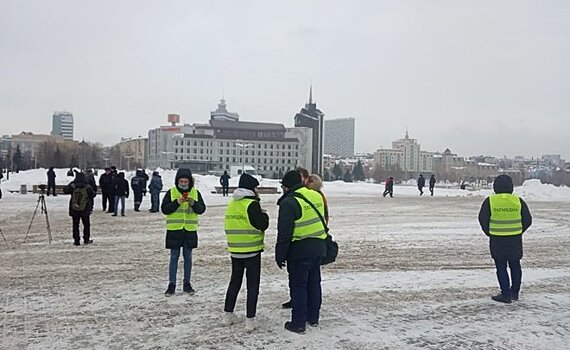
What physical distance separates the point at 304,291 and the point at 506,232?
3.52 meters

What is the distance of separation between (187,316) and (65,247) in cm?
698

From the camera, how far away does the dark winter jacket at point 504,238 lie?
323 inches

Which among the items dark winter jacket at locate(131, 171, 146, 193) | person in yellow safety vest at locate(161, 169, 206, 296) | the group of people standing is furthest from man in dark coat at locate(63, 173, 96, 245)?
dark winter jacket at locate(131, 171, 146, 193)

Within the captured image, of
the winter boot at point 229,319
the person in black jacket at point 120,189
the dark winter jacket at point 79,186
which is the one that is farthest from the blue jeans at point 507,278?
the person in black jacket at point 120,189

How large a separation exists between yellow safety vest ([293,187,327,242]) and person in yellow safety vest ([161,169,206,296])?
2258mm

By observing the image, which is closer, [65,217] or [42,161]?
[65,217]

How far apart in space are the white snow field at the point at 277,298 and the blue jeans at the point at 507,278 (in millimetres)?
216

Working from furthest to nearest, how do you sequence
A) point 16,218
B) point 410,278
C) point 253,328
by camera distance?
1. point 16,218
2. point 410,278
3. point 253,328

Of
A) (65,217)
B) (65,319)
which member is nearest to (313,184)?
(65,319)

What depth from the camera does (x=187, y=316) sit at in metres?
7.11

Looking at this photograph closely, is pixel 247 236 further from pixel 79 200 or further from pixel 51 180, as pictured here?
pixel 51 180

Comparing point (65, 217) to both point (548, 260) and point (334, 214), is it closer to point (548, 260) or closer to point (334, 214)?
point (334, 214)

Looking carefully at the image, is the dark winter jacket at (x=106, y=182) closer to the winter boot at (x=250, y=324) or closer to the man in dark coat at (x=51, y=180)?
the man in dark coat at (x=51, y=180)

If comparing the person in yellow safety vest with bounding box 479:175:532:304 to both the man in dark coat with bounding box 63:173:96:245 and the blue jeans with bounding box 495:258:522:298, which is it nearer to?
the blue jeans with bounding box 495:258:522:298
